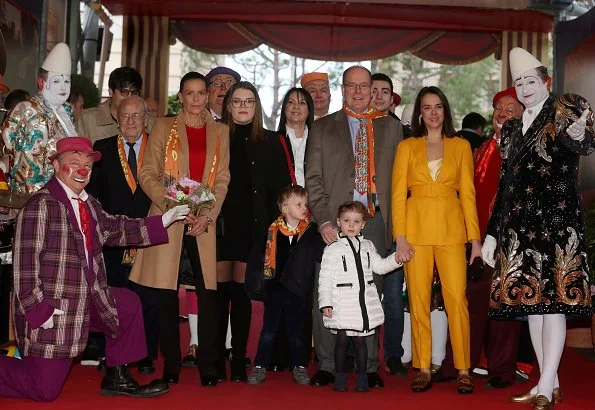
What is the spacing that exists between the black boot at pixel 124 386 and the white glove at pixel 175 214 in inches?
32.9

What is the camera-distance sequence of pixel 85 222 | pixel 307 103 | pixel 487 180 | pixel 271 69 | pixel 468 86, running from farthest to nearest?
pixel 468 86 → pixel 271 69 → pixel 307 103 → pixel 487 180 → pixel 85 222

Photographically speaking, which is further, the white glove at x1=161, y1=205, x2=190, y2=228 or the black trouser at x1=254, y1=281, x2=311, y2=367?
the black trouser at x1=254, y1=281, x2=311, y2=367

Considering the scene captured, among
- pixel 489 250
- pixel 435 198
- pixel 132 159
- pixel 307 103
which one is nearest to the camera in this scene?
pixel 489 250

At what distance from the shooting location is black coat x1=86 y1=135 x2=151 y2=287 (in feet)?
18.7

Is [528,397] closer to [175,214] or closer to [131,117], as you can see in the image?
[175,214]

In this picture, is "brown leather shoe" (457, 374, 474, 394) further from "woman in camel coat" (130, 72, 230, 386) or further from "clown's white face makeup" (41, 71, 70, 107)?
"clown's white face makeup" (41, 71, 70, 107)

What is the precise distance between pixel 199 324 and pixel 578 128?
2390mm

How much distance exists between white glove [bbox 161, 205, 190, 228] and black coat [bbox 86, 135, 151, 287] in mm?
679

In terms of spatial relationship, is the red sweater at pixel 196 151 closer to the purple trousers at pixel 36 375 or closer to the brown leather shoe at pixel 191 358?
the purple trousers at pixel 36 375

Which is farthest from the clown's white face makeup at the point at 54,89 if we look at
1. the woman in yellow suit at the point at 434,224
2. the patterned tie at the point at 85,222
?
the woman in yellow suit at the point at 434,224

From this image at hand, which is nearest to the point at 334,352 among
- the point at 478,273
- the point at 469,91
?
the point at 478,273

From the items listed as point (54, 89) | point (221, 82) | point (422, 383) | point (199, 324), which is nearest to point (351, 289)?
point (422, 383)

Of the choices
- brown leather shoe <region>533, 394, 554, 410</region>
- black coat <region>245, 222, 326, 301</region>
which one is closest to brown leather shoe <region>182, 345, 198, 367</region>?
black coat <region>245, 222, 326, 301</region>

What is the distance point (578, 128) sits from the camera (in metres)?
4.72
